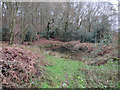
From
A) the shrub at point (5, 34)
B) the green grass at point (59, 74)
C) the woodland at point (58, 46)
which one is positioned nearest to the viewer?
the woodland at point (58, 46)

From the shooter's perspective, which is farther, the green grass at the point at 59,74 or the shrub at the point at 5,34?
the shrub at the point at 5,34

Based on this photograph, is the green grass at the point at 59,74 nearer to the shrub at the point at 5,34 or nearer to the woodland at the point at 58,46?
the woodland at the point at 58,46

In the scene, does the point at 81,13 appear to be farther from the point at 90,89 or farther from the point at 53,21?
the point at 90,89

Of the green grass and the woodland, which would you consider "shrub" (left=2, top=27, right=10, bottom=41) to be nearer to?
the woodland

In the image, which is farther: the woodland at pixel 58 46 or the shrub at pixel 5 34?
the shrub at pixel 5 34

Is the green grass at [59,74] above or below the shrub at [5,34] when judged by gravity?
below

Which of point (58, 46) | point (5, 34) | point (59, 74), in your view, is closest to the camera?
point (59, 74)

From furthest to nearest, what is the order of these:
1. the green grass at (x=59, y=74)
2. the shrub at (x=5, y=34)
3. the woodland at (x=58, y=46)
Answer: the shrub at (x=5, y=34) < the green grass at (x=59, y=74) < the woodland at (x=58, y=46)

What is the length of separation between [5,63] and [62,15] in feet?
71.4

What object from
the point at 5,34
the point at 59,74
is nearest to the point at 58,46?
the point at 5,34

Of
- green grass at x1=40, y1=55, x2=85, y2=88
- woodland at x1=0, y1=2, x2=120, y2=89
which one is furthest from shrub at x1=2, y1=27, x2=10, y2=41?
green grass at x1=40, y1=55, x2=85, y2=88

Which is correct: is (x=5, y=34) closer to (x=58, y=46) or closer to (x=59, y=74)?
(x=58, y=46)

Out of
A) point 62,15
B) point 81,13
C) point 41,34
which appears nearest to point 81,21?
point 81,13

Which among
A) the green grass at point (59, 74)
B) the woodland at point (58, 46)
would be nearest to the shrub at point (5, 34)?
the woodland at point (58, 46)
